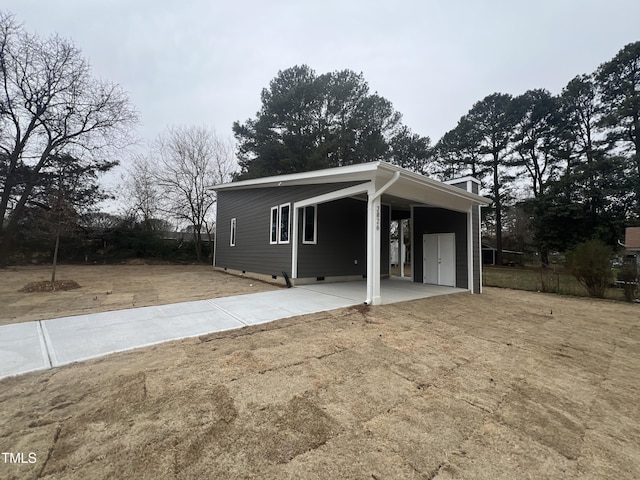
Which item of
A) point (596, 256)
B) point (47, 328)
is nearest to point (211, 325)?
point (47, 328)

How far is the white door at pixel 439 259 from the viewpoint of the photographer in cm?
904

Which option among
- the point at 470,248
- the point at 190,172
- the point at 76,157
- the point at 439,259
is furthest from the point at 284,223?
the point at 76,157

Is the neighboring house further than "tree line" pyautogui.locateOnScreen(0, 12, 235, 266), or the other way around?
the neighboring house

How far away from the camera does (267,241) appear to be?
977cm

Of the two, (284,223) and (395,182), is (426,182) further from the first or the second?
(284,223)

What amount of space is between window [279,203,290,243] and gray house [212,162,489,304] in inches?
1.2

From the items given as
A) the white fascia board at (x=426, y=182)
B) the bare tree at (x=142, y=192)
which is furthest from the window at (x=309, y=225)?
the bare tree at (x=142, y=192)

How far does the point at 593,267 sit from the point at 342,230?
24.0ft

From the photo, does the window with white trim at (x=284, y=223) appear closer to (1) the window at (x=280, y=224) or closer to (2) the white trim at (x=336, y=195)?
(1) the window at (x=280, y=224)

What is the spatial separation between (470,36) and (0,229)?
2218 centimetres

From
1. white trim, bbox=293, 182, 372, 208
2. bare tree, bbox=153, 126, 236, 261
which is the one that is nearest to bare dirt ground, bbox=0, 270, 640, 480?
white trim, bbox=293, 182, 372, 208

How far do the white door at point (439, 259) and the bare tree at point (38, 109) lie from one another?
1712 centimetres

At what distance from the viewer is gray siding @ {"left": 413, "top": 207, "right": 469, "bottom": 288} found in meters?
8.76

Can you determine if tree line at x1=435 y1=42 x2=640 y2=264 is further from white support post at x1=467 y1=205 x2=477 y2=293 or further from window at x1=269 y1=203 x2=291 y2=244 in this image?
window at x1=269 y1=203 x2=291 y2=244
